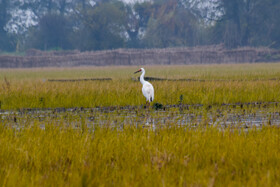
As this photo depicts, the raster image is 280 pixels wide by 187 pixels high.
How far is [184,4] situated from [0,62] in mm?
24259

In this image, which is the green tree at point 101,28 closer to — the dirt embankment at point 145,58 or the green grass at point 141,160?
the dirt embankment at point 145,58

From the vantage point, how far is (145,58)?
4684 centimetres

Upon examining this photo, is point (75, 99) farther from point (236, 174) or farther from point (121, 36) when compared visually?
point (121, 36)

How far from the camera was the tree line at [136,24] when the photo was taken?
4853 centimetres

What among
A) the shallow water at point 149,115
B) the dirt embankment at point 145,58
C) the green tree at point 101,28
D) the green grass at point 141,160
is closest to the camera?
the green grass at point 141,160

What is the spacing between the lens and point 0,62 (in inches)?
1802

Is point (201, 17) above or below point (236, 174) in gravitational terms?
above

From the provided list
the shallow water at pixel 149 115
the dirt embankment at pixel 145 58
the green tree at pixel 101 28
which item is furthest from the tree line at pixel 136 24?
the shallow water at pixel 149 115

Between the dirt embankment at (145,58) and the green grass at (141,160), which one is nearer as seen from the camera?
the green grass at (141,160)

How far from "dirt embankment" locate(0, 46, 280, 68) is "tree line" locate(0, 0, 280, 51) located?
2.62 meters

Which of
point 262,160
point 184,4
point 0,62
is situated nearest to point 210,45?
point 184,4

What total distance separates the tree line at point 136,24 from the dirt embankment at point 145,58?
262cm

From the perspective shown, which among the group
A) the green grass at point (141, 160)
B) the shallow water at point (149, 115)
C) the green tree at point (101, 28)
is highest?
the green tree at point (101, 28)

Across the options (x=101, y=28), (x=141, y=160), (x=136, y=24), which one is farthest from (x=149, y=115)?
(x=136, y=24)
